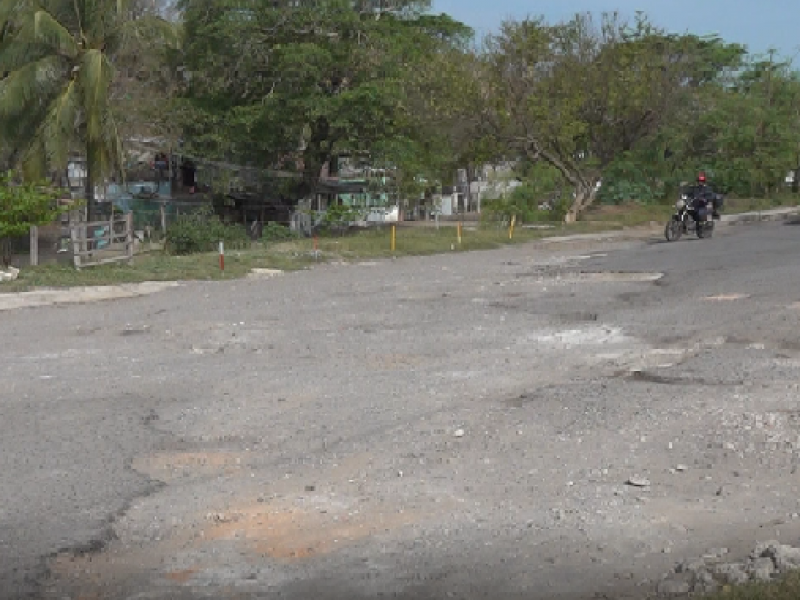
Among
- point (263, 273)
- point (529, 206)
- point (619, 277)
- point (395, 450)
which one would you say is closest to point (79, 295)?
point (263, 273)

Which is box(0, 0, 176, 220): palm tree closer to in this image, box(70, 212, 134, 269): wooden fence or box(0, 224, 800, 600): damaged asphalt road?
box(70, 212, 134, 269): wooden fence

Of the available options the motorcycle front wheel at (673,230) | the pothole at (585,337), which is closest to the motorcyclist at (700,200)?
the motorcycle front wheel at (673,230)

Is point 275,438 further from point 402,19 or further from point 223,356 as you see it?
point 402,19

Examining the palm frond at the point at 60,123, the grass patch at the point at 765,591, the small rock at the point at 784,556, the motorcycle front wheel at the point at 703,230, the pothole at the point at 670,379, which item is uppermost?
the palm frond at the point at 60,123

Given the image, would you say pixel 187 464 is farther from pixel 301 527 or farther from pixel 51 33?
pixel 51 33

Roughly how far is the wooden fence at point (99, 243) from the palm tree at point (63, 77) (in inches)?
134

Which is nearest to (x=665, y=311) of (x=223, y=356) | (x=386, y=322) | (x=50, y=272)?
(x=386, y=322)

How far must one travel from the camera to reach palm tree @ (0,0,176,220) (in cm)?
2862

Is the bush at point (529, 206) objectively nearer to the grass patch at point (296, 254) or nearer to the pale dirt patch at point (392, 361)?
the grass patch at point (296, 254)

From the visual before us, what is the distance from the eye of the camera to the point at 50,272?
952 inches

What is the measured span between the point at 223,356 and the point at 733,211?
41.0 m

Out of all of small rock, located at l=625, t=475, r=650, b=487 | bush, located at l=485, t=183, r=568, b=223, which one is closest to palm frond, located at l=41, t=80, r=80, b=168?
bush, located at l=485, t=183, r=568, b=223

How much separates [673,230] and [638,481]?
82.8 feet

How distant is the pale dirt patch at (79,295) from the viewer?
2036cm
